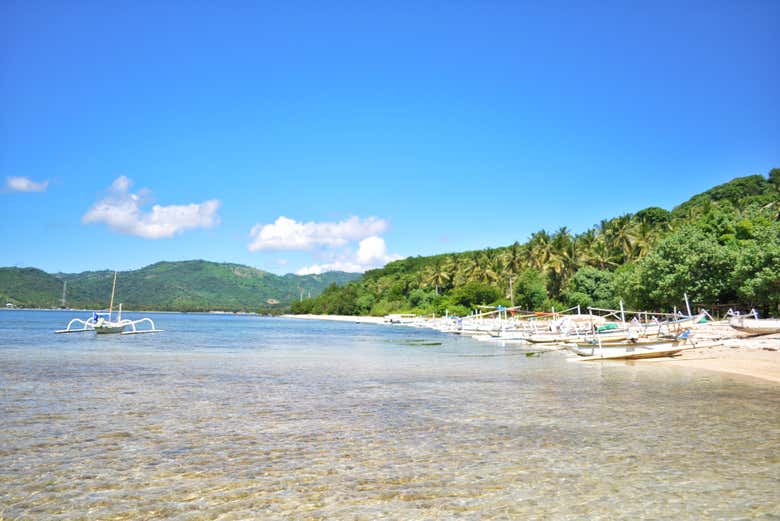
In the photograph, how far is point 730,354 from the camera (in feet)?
101

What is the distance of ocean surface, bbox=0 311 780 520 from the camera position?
320 inches

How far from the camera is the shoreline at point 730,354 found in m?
25.0

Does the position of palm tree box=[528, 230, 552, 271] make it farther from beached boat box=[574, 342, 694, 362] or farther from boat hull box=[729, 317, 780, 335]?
beached boat box=[574, 342, 694, 362]

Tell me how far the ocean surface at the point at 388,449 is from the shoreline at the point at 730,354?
366cm

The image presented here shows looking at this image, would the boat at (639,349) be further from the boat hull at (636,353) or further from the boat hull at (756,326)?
the boat hull at (756,326)

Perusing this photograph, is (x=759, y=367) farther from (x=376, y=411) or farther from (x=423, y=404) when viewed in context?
(x=376, y=411)

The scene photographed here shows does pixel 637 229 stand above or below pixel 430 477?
above

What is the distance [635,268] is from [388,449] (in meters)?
60.3

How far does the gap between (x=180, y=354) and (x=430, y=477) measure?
30.6 m

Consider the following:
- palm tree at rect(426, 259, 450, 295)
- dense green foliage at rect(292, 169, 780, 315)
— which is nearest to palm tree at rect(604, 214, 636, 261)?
dense green foliage at rect(292, 169, 780, 315)

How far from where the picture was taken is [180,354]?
36.6 m

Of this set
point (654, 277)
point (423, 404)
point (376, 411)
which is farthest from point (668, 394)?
point (654, 277)

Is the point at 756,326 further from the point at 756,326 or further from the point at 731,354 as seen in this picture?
the point at 731,354

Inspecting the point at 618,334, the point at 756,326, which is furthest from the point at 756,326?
the point at 618,334
